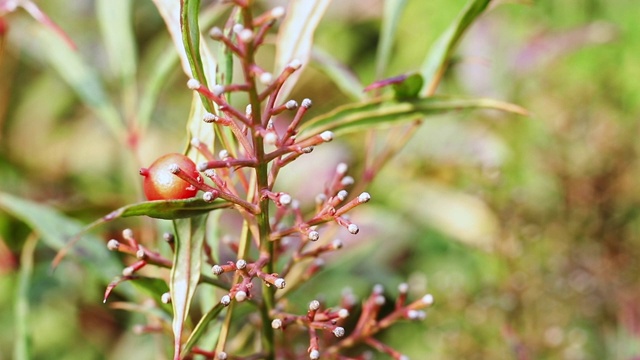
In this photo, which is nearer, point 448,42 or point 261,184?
point 261,184

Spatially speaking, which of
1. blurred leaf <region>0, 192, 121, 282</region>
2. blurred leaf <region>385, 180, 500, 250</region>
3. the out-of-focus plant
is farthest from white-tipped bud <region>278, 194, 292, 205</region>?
blurred leaf <region>385, 180, 500, 250</region>

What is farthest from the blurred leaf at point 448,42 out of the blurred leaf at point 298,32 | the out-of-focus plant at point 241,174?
the blurred leaf at point 298,32

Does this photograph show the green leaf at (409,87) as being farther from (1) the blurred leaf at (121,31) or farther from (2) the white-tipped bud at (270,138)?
(1) the blurred leaf at (121,31)

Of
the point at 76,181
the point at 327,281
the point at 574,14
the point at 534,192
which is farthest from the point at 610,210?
the point at 76,181

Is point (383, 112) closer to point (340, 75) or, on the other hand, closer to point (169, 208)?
point (340, 75)

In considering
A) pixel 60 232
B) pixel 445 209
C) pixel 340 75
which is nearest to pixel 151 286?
pixel 60 232

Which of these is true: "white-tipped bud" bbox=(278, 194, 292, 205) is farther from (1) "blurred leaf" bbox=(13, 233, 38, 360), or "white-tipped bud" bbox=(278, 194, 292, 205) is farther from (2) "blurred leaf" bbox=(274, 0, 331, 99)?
(1) "blurred leaf" bbox=(13, 233, 38, 360)
